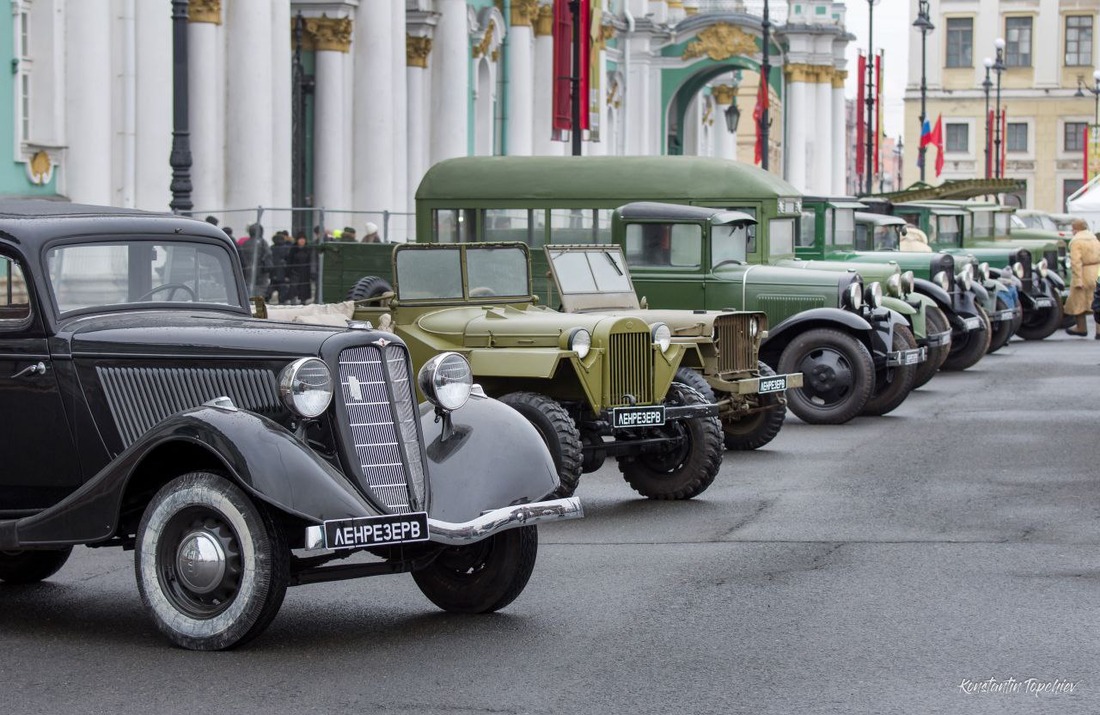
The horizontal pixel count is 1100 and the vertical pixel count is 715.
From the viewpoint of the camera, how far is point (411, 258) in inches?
498

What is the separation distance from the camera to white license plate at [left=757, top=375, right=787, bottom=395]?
46.0 feet

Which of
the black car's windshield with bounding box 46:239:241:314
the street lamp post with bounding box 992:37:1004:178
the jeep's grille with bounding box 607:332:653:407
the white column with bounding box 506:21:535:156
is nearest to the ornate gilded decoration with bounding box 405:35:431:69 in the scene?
the white column with bounding box 506:21:535:156

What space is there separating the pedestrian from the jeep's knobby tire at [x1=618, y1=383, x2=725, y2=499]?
17.3 m

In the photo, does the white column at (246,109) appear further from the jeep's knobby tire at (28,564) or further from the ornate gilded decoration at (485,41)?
the jeep's knobby tire at (28,564)

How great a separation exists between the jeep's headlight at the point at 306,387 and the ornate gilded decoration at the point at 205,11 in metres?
20.2

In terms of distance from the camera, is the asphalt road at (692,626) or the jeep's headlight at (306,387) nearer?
the asphalt road at (692,626)

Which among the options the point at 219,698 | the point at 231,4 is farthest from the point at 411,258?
the point at 231,4

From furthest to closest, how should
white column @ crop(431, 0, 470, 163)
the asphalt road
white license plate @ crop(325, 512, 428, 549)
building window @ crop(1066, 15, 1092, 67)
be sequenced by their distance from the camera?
building window @ crop(1066, 15, 1092, 67), white column @ crop(431, 0, 470, 163), white license plate @ crop(325, 512, 428, 549), the asphalt road

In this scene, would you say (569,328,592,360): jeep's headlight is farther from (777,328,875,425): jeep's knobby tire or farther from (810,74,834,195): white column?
(810,74,834,195): white column

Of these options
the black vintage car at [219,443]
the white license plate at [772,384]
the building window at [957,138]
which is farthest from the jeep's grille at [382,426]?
the building window at [957,138]

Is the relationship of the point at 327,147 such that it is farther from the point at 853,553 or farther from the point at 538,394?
the point at 853,553

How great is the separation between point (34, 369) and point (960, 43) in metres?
88.0

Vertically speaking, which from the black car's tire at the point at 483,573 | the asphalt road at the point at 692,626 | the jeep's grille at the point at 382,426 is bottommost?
the asphalt road at the point at 692,626

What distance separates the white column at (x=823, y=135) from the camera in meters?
60.0
